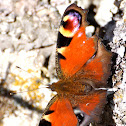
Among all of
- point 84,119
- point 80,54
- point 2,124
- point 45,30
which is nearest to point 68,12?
point 80,54

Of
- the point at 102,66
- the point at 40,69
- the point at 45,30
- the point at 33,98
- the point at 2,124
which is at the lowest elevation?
the point at 2,124

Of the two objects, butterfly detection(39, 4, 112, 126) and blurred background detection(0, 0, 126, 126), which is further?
blurred background detection(0, 0, 126, 126)

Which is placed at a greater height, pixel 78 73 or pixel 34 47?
pixel 34 47

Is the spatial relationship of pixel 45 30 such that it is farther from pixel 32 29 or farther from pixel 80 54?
pixel 80 54

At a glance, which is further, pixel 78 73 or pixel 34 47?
pixel 34 47
